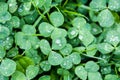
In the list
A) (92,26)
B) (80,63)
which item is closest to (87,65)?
(80,63)

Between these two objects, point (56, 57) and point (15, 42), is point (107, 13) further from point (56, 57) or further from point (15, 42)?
point (15, 42)

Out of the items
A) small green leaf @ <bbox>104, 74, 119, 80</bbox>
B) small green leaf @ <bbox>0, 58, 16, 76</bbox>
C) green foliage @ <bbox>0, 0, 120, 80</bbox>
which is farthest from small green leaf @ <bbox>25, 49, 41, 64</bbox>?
small green leaf @ <bbox>104, 74, 119, 80</bbox>

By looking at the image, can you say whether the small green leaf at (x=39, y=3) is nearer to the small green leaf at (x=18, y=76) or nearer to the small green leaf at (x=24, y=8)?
the small green leaf at (x=24, y=8)

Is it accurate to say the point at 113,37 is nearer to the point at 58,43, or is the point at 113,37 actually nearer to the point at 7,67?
the point at 58,43

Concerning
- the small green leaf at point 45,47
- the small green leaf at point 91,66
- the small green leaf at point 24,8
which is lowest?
the small green leaf at point 91,66

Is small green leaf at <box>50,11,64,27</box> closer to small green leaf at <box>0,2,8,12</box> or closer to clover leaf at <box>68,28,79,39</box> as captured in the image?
clover leaf at <box>68,28,79,39</box>

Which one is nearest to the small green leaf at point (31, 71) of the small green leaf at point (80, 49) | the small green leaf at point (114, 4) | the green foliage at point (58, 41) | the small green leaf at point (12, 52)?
the green foliage at point (58, 41)
